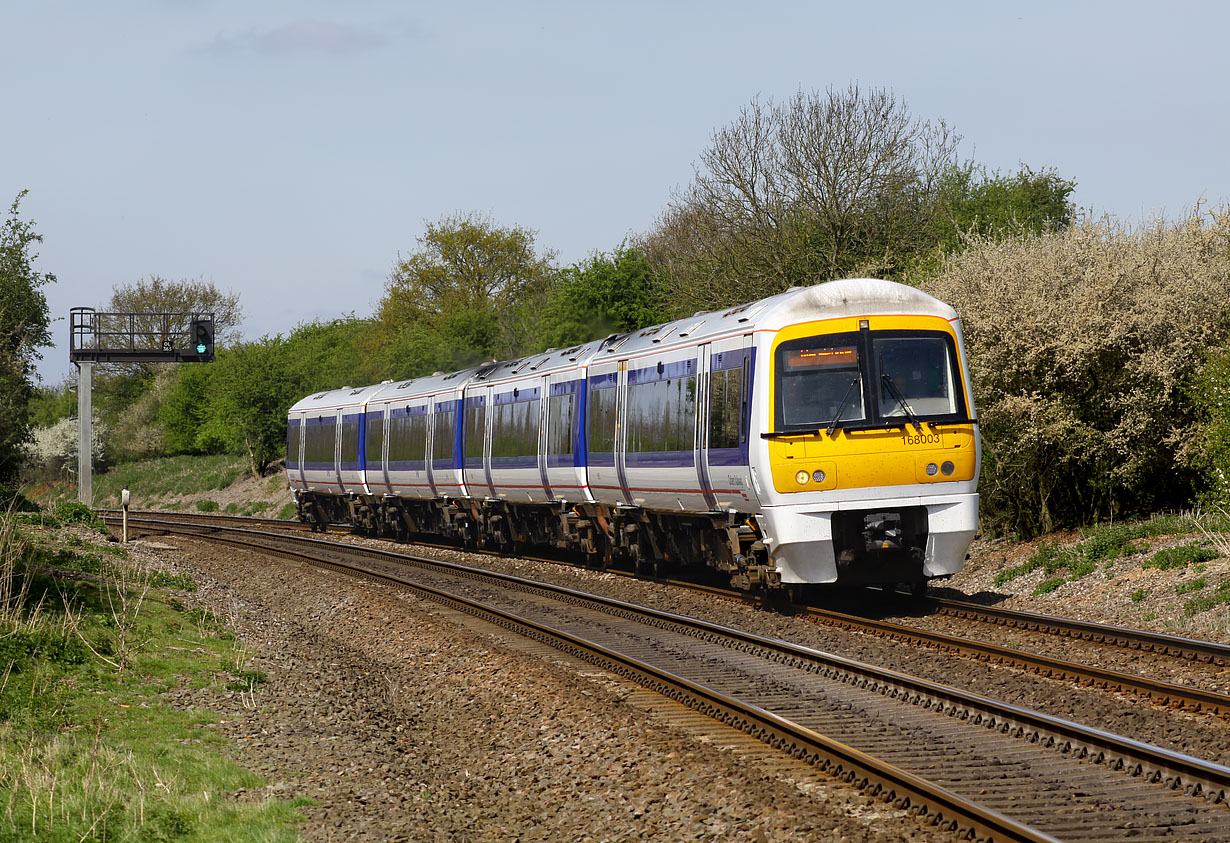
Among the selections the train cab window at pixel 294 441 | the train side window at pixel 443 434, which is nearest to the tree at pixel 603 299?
the train cab window at pixel 294 441

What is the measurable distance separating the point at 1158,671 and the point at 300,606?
12333mm

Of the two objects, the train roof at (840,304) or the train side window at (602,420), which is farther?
the train side window at (602,420)

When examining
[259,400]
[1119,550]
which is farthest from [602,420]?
[259,400]

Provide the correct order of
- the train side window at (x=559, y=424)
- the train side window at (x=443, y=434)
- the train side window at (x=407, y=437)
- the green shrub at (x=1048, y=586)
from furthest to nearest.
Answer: the train side window at (x=407, y=437) < the train side window at (x=443, y=434) < the train side window at (x=559, y=424) < the green shrub at (x=1048, y=586)

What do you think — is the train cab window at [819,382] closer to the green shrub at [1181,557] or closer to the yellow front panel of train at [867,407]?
the yellow front panel of train at [867,407]

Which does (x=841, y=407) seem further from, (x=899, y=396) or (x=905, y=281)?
(x=905, y=281)

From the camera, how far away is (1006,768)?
24.1ft

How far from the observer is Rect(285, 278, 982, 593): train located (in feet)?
44.5

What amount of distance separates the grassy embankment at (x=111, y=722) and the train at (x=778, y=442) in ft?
19.0

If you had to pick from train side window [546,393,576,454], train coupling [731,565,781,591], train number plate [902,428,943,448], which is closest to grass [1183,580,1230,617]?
train number plate [902,428,943,448]

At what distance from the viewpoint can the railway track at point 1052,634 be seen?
898 centimetres

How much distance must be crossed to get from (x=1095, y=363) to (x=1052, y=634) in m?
7.58

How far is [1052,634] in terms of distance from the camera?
471 inches

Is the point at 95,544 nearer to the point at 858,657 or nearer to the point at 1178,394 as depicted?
the point at 858,657
